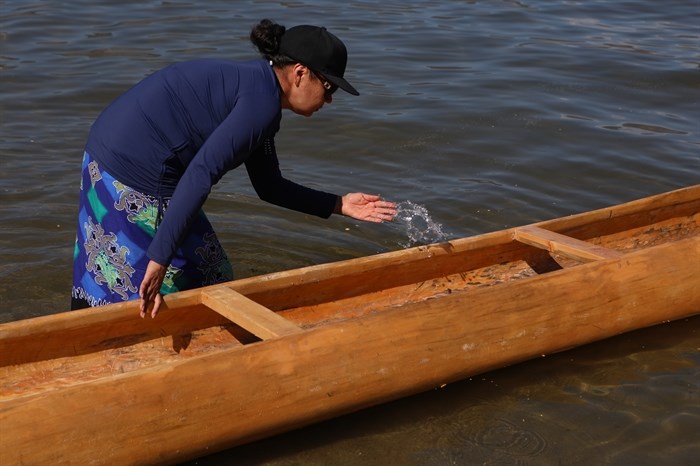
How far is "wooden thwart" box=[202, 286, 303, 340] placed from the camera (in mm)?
4387

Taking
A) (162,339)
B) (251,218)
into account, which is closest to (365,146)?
(251,218)

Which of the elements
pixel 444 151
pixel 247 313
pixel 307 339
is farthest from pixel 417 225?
pixel 307 339

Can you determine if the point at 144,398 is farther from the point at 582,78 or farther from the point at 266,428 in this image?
the point at 582,78

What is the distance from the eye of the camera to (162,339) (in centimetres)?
484

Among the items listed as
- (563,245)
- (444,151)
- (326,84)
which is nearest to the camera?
(326,84)

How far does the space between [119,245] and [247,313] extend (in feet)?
1.93

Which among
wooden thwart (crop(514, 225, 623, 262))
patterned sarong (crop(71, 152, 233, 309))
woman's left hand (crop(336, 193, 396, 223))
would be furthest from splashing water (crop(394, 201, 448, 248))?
patterned sarong (crop(71, 152, 233, 309))

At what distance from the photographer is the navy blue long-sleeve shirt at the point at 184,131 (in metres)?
4.09

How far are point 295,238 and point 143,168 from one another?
8.66ft

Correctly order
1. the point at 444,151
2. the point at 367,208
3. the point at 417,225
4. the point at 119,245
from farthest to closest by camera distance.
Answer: the point at 444,151
the point at 417,225
the point at 367,208
the point at 119,245

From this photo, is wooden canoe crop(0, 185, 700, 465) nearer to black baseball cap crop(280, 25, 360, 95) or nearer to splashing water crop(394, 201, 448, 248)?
black baseball cap crop(280, 25, 360, 95)

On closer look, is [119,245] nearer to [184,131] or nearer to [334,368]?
[184,131]

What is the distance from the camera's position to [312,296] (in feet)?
17.3

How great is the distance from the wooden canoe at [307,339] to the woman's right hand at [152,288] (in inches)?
6.1
